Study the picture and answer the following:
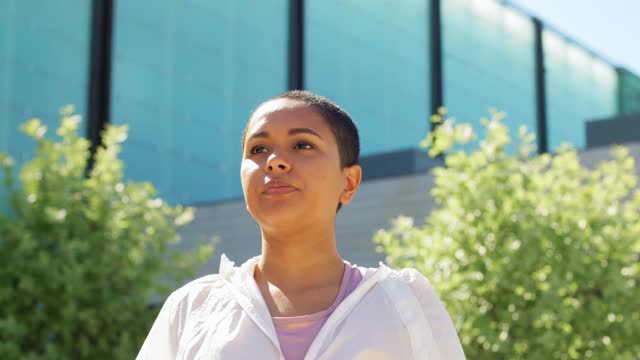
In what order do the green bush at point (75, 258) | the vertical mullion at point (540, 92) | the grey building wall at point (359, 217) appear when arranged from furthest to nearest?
the vertical mullion at point (540, 92), the grey building wall at point (359, 217), the green bush at point (75, 258)

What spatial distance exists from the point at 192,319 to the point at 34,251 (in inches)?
194

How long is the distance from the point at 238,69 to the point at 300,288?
9228mm

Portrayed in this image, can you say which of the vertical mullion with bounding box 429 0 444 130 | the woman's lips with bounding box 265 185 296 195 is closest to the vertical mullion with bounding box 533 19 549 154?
the vertical mullion with bounding box 429 0 444 130

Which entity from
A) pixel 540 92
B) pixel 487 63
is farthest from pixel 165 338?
pixel 540 92

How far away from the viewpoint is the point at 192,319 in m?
2.09

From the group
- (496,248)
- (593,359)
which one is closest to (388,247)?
(496,248)

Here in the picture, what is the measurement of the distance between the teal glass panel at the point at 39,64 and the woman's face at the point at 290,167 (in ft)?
22.6

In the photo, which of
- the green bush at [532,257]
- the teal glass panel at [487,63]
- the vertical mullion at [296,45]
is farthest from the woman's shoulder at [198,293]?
the teal glass panel at [487,63]

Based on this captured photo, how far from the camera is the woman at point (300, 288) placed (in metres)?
1.98

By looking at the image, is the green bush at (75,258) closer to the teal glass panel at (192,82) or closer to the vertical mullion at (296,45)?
the teal glass panel at (192,82)

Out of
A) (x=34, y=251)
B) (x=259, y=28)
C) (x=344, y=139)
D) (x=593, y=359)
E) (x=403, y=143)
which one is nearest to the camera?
(x=344, y=139)

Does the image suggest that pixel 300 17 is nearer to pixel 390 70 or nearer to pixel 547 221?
pixel 390 70

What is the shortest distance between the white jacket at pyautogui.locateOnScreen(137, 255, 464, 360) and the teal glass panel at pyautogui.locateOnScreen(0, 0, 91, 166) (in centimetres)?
687

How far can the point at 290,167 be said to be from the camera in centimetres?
208
